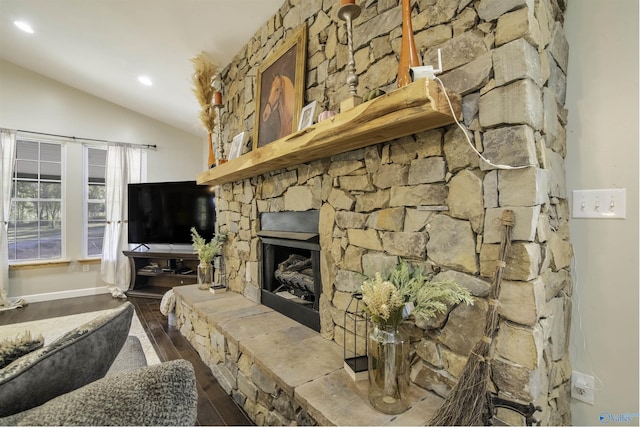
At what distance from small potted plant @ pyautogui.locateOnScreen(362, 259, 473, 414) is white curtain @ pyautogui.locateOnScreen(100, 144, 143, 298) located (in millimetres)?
4981

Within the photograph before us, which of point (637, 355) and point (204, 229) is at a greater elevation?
point (204, 229)

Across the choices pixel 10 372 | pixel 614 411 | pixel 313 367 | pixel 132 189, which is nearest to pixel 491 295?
pixel 614 411

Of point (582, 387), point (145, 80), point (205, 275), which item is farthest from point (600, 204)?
point (145, 80)

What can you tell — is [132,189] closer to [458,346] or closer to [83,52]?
[83,52]

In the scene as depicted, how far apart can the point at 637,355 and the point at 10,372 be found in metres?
2.01

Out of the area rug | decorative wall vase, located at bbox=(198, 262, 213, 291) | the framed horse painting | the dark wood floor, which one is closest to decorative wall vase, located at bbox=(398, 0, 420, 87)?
the framed horse painting

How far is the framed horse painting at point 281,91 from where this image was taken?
2.14m

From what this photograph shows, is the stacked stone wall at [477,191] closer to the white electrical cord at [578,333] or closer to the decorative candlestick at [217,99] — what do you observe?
the white electrical cord at [578,333]

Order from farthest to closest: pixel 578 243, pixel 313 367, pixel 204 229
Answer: pixel 204 229
pixel 313 367
pixel 578 243

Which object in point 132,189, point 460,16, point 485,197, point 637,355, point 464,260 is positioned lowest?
point 637,355

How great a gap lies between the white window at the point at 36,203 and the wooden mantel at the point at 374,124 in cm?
471

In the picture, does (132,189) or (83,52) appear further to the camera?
(132,189)

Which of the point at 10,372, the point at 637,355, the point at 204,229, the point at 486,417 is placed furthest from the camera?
the point at 204,229

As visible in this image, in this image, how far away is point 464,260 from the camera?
1226 millimetres
